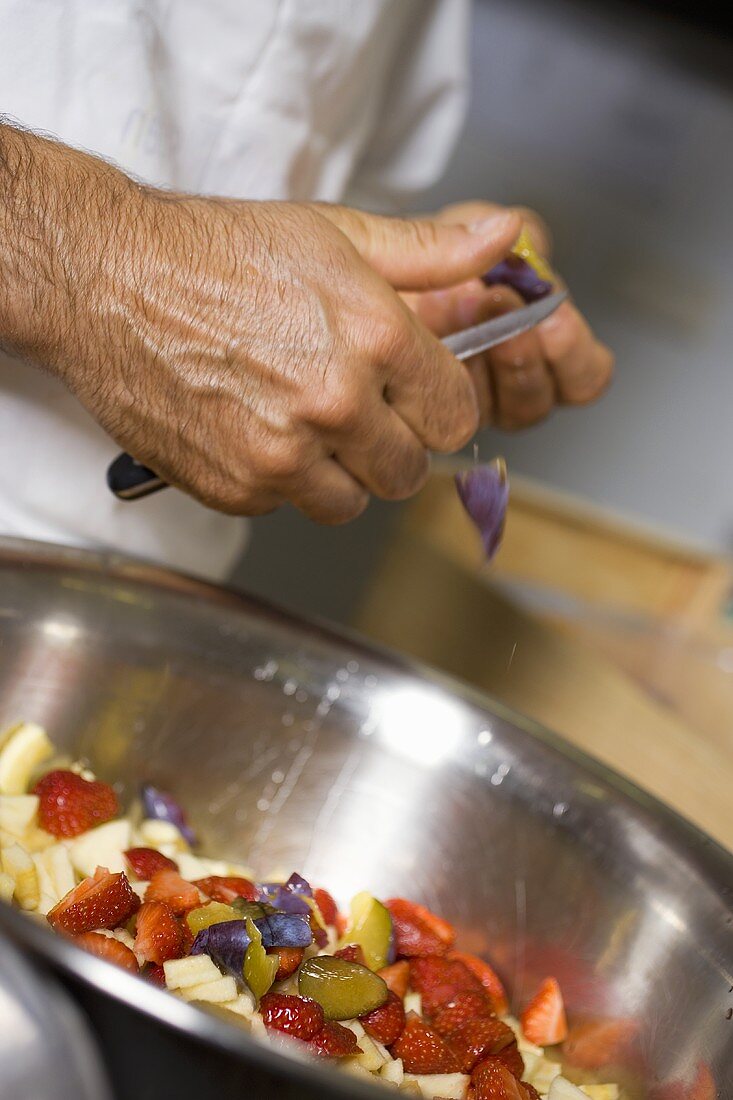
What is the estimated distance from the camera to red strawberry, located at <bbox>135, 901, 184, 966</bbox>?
1.55 ft

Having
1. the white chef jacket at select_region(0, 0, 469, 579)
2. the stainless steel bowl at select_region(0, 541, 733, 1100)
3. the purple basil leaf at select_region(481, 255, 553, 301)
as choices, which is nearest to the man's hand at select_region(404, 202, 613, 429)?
the purple basil leaf at select_region(481, 255, 553, 301)

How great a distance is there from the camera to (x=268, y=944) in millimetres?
484

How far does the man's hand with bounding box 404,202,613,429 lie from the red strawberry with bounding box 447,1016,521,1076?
39 cm

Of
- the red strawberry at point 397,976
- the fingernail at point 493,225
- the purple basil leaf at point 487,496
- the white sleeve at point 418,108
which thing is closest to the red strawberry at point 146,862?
the red strawberry at point 397,976

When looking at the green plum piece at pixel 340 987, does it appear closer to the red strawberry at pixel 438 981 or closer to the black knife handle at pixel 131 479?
the red strawberry at pixel 438 981

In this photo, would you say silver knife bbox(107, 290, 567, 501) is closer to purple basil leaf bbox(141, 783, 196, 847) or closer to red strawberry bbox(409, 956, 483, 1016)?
purple basil leaf bbox(141, 783, 196, 847)

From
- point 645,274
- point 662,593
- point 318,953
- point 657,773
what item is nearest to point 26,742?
point 318,953

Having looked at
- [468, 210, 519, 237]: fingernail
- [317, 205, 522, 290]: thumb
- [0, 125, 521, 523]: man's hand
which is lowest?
[0, 125, 521, 523]: man's hand

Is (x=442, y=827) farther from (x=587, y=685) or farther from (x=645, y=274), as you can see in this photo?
(x=645, y=274)

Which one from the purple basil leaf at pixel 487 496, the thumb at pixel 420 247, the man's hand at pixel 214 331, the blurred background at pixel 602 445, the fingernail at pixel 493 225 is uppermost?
the fingernail at pixel 493 225

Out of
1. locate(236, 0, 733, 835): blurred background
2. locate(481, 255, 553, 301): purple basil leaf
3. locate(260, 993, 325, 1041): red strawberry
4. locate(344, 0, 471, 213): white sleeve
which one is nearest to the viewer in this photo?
locate(260, 993, 325, 1041): red strawberry

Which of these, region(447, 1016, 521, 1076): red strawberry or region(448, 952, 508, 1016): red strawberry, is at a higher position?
region(447, 1016, 521, 1076): red strawberry

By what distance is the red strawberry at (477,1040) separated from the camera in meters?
0.50

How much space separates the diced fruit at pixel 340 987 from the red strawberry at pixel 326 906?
0.20 ft
